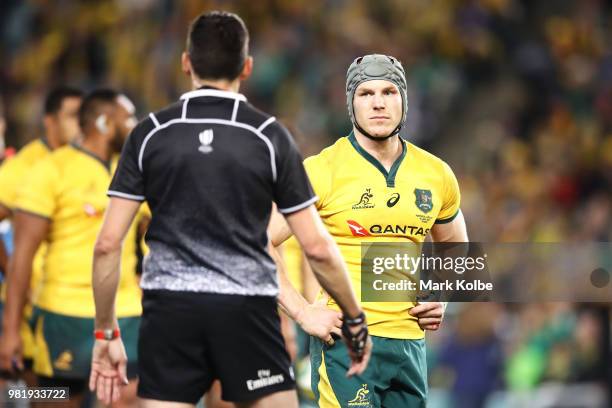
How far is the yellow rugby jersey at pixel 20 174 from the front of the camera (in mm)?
9086

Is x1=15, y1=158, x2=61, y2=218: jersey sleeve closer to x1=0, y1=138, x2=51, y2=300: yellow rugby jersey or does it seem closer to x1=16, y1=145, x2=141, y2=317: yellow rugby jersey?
x1=16, y1=145, x2=141, y2=317: yellow rugby jersey

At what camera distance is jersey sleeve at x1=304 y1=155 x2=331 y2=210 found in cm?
651

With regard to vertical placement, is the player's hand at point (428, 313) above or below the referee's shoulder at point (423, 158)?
below

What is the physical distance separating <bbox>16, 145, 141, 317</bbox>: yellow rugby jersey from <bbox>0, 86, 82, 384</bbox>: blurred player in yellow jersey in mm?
828

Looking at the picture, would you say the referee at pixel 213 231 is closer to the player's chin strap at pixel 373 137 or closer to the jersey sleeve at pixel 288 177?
the jersey sleeve at pixel 288 177

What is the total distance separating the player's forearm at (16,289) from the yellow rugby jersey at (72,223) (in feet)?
0.81

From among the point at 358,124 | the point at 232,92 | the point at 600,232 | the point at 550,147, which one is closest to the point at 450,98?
the point at 550,147

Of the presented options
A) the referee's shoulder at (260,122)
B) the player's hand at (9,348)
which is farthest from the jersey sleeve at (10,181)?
the referee's shoulder at (260,122)

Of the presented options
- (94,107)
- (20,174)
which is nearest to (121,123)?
(94,107)

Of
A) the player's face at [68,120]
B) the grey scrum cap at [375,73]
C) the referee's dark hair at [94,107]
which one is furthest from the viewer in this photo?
the player's face at [68,120]

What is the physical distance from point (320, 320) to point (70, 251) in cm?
250

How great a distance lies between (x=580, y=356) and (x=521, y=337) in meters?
0.71

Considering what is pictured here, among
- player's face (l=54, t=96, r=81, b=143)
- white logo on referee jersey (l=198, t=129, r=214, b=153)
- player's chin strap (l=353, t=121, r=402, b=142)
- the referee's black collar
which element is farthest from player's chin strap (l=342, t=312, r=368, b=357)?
player's face (l=54, t=96, r=81, b=143)

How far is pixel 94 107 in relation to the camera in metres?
8.46
